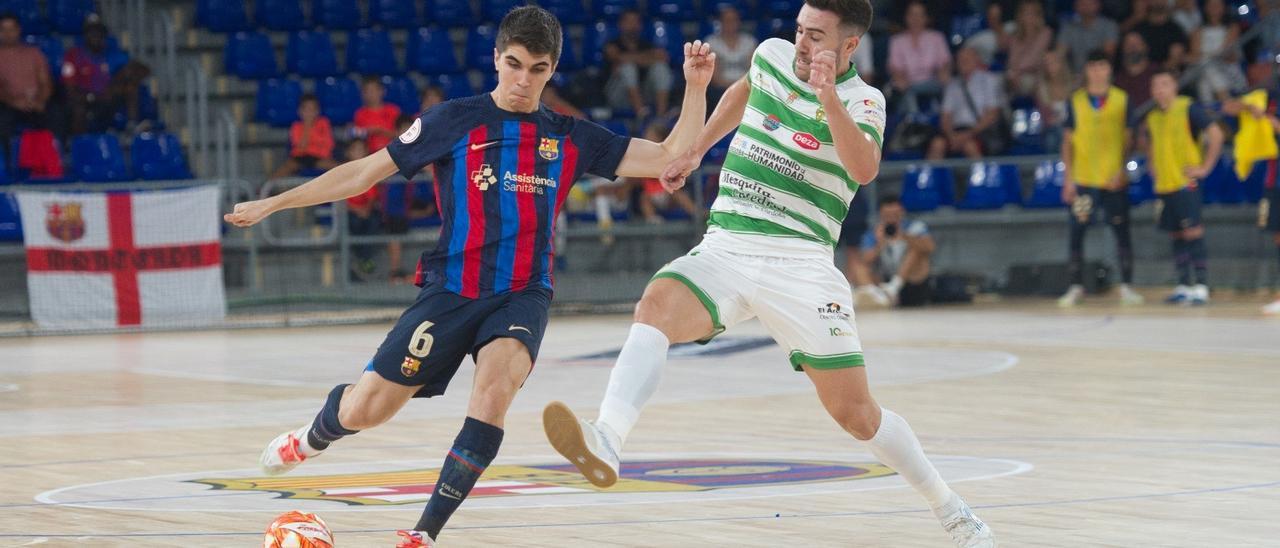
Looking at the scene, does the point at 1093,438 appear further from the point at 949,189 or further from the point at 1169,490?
the point at 949,189

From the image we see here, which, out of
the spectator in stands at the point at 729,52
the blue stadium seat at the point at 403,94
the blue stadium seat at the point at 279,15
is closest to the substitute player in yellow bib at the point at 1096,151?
the spectator in stands at the point at 729,52

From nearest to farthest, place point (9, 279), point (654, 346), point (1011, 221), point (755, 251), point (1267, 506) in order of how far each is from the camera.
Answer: point (654, 346) → point (755, 251) → point (1267, 506) → point (9, 279) → point (1011, 221)

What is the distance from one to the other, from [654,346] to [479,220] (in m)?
0.75

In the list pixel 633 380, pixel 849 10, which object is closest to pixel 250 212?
pixel 633 380

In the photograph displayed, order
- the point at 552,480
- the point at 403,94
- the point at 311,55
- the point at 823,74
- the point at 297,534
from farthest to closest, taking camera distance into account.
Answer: the point at 311,55 < the point at 403,94 < the point at 552,480 < the point at 823,74 < the point at 297,534

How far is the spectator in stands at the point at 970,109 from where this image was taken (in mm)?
20047

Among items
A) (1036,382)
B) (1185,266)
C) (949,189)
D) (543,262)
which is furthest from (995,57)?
(543,262)

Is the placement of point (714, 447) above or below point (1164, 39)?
below

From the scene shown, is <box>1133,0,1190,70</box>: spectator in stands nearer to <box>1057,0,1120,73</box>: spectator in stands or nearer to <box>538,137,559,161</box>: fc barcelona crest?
<box>1057,0,1120,73</box>: spectator in stands

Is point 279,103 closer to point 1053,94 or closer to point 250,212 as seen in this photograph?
point 1053,94

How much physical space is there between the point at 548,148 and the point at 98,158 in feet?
47.8

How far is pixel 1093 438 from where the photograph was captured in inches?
355

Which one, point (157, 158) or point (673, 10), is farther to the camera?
point (673, 10)

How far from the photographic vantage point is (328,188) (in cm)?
589
